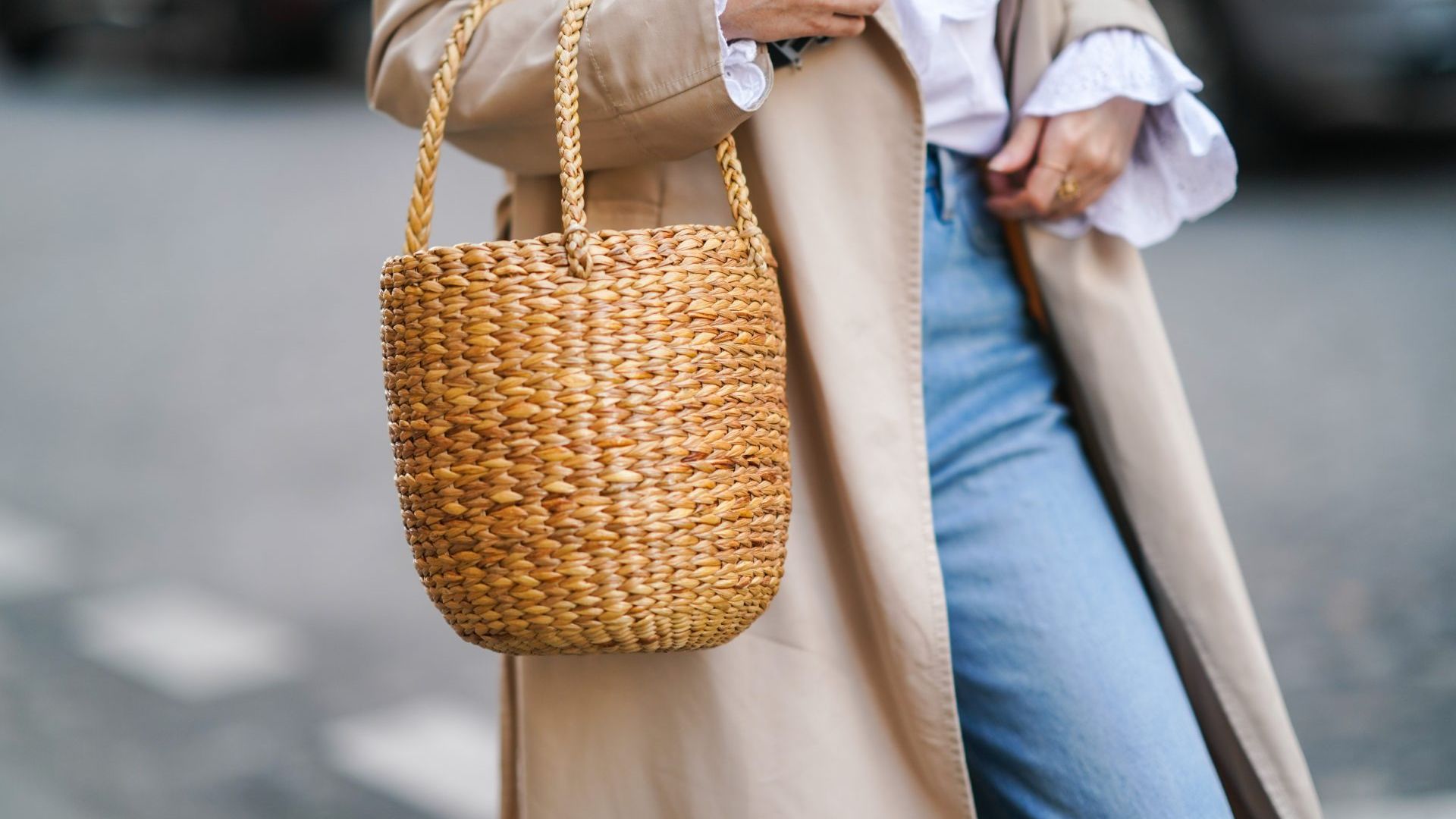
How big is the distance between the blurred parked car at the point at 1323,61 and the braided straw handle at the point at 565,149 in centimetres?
608

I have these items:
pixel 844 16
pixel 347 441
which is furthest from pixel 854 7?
pixel 347 441

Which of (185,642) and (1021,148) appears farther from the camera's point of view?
(185,642)

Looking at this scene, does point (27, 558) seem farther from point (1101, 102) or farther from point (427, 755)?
point (1101, 102)

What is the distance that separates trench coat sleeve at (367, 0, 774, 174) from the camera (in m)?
1.27

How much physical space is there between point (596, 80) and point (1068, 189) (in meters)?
0.56

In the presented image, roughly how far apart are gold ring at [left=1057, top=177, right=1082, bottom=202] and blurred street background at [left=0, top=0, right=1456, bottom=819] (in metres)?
1.74

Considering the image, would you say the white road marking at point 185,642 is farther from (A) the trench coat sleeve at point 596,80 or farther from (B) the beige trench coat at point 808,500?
(A) the trench coat sleeve at point 596,80

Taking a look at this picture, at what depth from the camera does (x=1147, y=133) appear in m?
1.61

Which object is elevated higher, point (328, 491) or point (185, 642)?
point (328, 491)

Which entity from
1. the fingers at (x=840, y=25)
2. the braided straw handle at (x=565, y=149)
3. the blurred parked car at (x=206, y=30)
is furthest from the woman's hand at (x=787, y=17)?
the blurred parked car at (x=206, y=30)

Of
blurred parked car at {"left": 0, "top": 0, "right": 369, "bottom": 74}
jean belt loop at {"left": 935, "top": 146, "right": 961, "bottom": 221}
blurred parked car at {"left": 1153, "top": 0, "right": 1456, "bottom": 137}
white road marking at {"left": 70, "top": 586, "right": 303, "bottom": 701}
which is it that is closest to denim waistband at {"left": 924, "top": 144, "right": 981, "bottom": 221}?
jean belt loop at {"left": 935, "top": 146, "right": 961, "bottom": 221}

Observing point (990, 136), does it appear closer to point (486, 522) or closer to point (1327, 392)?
point (486, 522)

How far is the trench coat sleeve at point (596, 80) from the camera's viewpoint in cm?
127

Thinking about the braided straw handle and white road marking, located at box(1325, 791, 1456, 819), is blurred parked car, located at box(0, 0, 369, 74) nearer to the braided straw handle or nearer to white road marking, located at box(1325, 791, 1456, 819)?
white road marking, located at box(1325, 791, 1456, 819)
